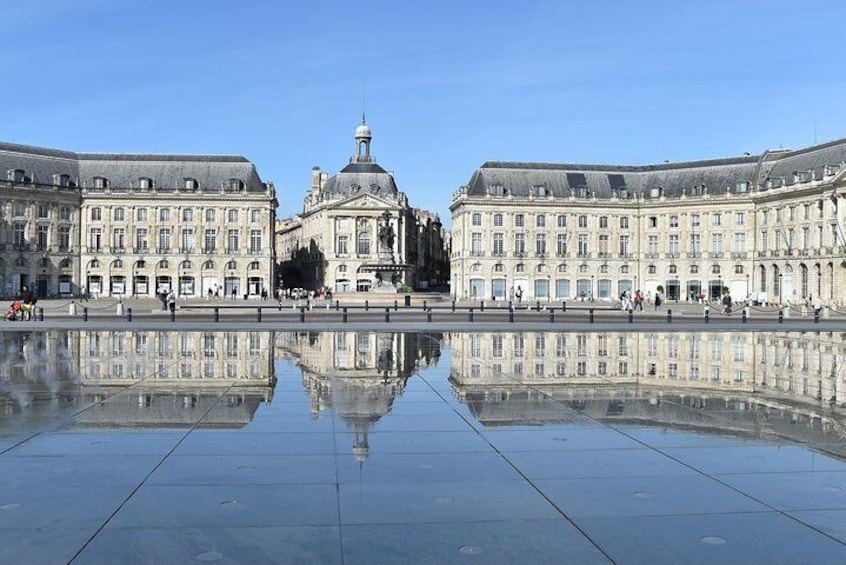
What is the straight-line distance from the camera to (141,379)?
19562 millimetres

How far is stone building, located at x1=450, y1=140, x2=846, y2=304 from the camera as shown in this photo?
109500 mm

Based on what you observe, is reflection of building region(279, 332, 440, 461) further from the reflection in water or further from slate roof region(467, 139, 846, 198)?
slate roof region(467, 139, 846, 198)

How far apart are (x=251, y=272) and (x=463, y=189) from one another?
29.4m

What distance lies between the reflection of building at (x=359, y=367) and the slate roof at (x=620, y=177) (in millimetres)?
83265

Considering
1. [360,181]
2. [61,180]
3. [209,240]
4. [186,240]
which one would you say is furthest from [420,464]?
[360,181]

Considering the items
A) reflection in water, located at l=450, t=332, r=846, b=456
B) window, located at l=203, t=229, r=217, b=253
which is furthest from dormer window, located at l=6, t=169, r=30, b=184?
reflection in water, located at l=450, t=332, r=846, b=456

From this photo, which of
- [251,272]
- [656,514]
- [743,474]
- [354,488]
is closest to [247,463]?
[354,488]

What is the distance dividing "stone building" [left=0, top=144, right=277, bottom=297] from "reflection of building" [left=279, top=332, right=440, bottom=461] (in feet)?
259

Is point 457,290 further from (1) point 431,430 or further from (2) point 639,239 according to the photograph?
(1) point 431,430

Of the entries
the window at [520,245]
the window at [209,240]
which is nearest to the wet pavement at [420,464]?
the window at [209,240]

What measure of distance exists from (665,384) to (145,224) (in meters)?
101

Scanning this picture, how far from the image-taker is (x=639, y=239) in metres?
117

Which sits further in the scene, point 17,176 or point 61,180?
point 61,180

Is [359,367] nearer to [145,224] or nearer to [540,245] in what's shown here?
[145,224]
